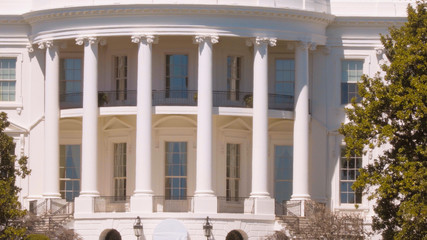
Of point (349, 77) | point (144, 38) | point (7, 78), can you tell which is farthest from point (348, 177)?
point (7, 78)

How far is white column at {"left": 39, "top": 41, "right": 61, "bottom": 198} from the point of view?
71375mm

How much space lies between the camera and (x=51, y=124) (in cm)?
7156

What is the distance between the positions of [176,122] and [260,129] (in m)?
4.28

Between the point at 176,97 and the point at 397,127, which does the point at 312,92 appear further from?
the point at 397,127

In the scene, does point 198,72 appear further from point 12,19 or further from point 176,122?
point 12,19

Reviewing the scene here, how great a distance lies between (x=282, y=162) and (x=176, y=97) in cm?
570

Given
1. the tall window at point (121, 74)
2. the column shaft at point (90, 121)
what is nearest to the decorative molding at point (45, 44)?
the column shaft at point (90, 121)

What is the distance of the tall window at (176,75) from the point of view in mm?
72875

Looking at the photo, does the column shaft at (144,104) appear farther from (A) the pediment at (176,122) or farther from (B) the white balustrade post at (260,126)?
(B) the white balustrade post at (260,126)

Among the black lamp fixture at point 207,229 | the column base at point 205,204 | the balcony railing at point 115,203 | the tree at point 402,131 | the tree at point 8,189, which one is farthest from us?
the balcony railing at point 115,203

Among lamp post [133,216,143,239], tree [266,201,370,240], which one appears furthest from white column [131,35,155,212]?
Answer: tree [266,201,370,240]

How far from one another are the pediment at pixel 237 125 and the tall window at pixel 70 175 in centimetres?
659

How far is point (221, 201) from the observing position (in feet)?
237

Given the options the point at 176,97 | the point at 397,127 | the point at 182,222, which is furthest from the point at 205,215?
the point at 397,127
